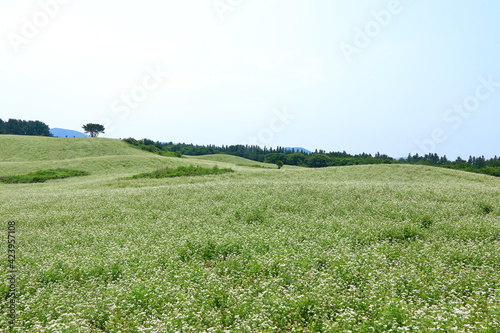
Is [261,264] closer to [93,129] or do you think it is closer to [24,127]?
[93,129]

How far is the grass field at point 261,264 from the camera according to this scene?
8.91 metres

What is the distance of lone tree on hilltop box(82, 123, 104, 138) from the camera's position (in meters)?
173

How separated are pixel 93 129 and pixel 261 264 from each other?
185 meters

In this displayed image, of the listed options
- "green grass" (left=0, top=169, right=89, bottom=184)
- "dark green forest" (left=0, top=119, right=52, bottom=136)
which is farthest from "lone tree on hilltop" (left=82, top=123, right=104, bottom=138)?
"green grass" (left=0, top=169, right=89, bottom=184)

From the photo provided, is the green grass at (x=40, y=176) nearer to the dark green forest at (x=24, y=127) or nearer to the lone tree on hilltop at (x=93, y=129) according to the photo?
the lone tree on hilltop at (x=93, y=129)

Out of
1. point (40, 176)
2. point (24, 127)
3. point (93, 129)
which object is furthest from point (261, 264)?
point (24, 127)

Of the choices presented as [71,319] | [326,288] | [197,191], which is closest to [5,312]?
[71,319]

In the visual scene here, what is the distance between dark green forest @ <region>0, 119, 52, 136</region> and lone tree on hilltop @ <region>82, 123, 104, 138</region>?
32.6 meters

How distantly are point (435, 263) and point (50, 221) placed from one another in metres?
23.0

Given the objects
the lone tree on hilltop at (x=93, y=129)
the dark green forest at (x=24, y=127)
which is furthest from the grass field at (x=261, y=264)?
the dark green forest at (x=24, y=127)

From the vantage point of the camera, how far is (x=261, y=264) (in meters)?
12.6

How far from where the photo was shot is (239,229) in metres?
18.3

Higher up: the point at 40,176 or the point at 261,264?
the point at 261,264

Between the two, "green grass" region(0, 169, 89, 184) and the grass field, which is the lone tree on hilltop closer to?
"green grass" region(0, 169, 89, 184)
